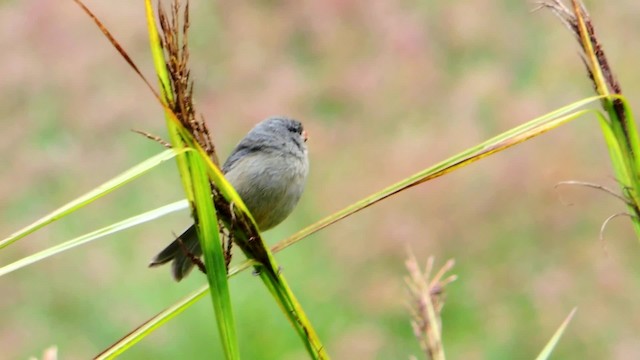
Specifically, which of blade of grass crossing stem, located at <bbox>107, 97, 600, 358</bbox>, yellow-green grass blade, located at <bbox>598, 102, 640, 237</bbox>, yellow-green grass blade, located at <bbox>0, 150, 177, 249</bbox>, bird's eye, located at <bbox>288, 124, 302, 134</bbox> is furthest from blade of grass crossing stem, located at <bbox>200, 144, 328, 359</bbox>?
bird's eye, located at <bbox>288, 124, 302, 134</bbox>

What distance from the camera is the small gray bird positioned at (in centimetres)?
310

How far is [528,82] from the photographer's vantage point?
7.64 metres

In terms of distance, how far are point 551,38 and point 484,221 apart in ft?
6.38

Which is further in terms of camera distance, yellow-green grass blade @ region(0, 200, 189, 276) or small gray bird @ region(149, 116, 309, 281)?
small gray bird @ region(149, 116, 309, 281)

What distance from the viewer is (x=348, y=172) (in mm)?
7023

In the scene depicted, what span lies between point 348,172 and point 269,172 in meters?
3.90

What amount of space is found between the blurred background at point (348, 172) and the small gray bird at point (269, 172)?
2.61 meters

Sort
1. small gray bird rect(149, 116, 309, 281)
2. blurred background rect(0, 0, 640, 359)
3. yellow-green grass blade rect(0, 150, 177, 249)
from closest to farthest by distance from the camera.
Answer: yellow-green grass blade rect(0, 150, 177, 249) < small gray bird rect(149, 116, 309, 281) < blurred background rect(0, 0, 640, 359)

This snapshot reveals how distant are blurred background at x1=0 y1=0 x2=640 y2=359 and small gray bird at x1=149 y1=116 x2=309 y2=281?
2.61 meters

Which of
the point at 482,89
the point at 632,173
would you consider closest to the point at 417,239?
the point at 482,89

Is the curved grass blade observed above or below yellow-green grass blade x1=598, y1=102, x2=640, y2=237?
above

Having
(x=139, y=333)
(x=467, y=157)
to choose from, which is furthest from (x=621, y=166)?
(x=139, y=333)

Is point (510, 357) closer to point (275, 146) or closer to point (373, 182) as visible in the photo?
point (373, 182)

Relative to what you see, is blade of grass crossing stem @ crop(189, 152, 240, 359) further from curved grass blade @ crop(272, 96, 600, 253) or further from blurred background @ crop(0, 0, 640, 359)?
blurred background @ crop(0, 0, 640, 359)
